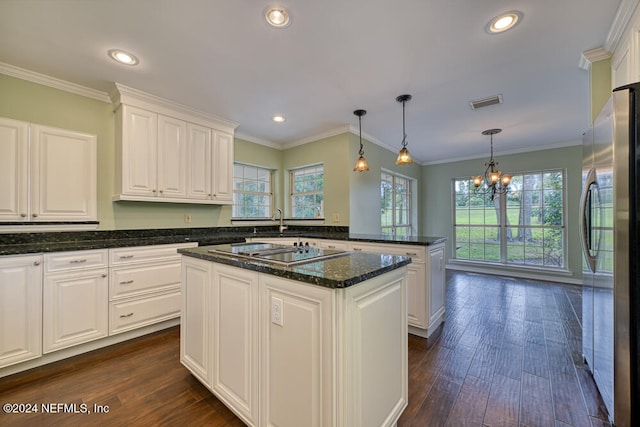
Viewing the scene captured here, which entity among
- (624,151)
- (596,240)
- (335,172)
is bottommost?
(596,240)

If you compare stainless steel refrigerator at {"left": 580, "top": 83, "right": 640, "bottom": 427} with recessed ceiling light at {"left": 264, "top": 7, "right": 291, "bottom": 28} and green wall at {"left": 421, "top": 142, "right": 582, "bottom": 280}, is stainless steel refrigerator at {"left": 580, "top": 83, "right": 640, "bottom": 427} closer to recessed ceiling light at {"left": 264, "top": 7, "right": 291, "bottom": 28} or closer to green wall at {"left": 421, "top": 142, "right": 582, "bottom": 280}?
recessed ceiling light at {"left": 264, "top": 7, "right": 291, "bottom": 28}

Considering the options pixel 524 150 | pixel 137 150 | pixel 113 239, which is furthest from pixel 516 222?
pixel 113 239

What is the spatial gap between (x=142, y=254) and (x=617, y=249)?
3.66 metres

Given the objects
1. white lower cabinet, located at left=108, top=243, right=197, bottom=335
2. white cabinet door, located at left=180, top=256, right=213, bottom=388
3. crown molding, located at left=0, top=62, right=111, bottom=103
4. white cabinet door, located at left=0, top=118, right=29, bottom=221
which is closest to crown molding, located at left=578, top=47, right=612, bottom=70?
white cabinet door, located at left=180, top=256, right=213, bottom=388

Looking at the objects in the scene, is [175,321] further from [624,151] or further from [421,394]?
[624,151]

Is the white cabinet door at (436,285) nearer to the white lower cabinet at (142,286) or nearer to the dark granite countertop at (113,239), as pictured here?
the dark granite countertop at (113,239)

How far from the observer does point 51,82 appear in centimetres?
253

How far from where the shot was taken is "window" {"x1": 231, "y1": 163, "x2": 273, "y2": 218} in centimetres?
432

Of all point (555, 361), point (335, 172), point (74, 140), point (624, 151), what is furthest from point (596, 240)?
point (74, 140)

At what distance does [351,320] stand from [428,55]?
7.33ft

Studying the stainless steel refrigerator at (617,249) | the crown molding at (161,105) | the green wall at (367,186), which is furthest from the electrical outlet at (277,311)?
the crown molding at (161,105)

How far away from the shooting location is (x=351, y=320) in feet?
3.67

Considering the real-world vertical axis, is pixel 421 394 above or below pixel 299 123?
below

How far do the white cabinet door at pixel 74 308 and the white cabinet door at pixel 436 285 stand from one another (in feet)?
10.4
